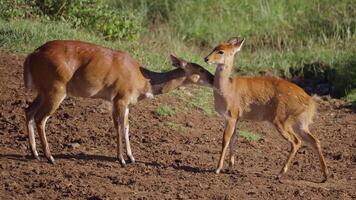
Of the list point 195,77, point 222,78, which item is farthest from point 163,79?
point 222,78

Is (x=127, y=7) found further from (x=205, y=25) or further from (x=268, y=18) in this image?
(x=268, y=18)

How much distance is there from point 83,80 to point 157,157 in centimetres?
116

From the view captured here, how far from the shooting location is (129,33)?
13859 mm

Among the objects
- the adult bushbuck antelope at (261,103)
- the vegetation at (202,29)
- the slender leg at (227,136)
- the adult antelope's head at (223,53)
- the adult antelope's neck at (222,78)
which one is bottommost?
the vegetation at (202,29)

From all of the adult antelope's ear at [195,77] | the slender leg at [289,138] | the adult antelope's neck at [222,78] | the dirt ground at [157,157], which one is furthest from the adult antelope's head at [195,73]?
the slender leg at [289,138]

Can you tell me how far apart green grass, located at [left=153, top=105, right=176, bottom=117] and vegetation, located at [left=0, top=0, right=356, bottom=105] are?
564 millimetres

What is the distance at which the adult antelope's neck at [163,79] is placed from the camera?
32.3ft

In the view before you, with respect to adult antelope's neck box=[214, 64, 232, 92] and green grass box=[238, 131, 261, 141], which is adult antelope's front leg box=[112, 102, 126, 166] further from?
green grass box=[238, 131, 261, 141]

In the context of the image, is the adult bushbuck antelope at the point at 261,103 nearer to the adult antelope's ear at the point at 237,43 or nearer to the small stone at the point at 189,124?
the adult antelope's ear at the point at 237,43

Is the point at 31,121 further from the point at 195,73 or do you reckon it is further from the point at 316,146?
the point at 316,146

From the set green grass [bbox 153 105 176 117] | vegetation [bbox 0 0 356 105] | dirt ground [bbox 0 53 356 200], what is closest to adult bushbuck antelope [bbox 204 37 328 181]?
dirt ground [bbox 0 53 356 200]

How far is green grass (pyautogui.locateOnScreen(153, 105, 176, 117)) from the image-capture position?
10980mm

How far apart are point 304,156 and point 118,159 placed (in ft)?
7.39

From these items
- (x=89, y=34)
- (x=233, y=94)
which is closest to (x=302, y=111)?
(x=233, y=94)
